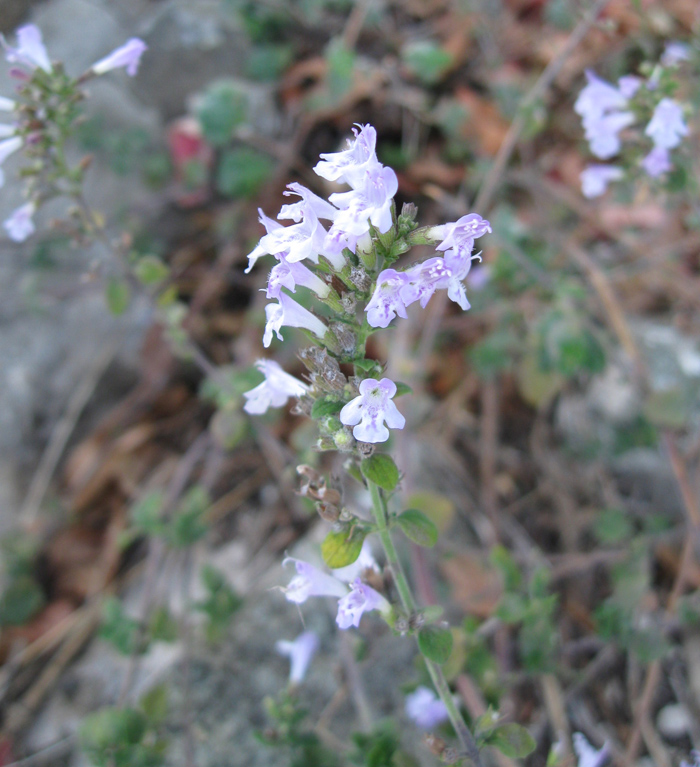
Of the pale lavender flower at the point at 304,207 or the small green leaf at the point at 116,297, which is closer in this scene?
the pale lavender flower at the point at 304,207

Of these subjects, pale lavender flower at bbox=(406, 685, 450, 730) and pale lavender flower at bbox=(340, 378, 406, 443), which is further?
pale lavender flower at bbox=(406, 685, 450, 730)

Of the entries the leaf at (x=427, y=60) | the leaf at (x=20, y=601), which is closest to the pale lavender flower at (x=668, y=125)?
the leaf at (x=427, y=60)

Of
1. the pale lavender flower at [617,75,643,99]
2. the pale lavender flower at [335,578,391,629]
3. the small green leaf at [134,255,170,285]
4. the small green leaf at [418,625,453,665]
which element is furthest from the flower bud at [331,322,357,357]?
the pale lavender flower at [617,75,643,99]

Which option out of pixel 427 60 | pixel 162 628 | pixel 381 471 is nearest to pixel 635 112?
pixel 427 60

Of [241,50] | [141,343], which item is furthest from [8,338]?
[241,50]

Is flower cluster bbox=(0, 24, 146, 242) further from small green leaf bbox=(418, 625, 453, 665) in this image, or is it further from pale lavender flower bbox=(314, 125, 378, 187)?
small green leaf bbox=(418, 625, 453, 665)

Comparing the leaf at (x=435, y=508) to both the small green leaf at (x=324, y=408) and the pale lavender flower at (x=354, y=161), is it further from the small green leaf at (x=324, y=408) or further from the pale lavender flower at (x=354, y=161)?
the pale lavender flower at (x=354, y=161)
